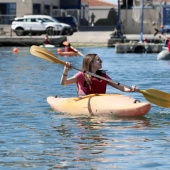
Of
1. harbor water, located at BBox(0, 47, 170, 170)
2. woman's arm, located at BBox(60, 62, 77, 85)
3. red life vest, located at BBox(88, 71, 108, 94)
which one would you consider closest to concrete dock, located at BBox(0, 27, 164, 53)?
harbor water, located at BBox(0, 47, 170, 170)

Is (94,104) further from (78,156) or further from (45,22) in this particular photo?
(45,22)

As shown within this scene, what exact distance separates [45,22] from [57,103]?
43576 mm

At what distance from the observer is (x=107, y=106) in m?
15.5

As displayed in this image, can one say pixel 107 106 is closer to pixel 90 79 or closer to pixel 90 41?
pixel 90 79

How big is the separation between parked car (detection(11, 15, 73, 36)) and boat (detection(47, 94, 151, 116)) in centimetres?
4370

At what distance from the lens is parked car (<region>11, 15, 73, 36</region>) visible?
59656 mm

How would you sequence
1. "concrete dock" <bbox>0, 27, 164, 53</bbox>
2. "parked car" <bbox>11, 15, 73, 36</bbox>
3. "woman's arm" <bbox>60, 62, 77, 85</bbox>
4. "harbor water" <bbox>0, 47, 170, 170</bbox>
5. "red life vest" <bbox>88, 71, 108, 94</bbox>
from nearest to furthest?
"harbor water" <bbox>0, 47, 170, 170</bbox> < "woman's arm" <bbox>60, 62, 77, 85</bbox> < "red life vest" <bbox>88, 71, 108, 94</bbox> < "concrete dock" <bbox>0, 27, 164, 53</bbox> < "parked car" <bbox>11, 15, 73, 36</bbox>

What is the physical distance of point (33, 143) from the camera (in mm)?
12789

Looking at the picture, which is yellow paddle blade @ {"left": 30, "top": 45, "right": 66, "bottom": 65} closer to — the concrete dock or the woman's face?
the woman's face

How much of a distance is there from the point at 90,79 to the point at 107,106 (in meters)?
0.64

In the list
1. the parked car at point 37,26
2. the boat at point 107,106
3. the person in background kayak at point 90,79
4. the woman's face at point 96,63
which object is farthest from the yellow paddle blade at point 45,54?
the parked car at point 37,26

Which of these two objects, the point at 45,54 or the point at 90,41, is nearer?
the point at 45,54

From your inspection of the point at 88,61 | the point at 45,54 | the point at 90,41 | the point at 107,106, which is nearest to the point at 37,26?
the point at 90,41

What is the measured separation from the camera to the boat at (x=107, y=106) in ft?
50.2
